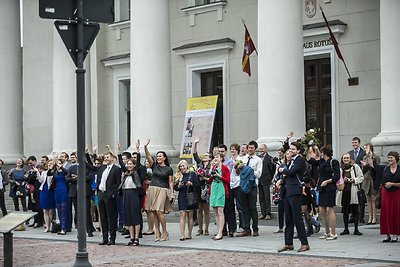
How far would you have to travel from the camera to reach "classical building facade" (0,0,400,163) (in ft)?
65.9

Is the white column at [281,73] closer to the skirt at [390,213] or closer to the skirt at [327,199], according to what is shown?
the skirt at [327,199]

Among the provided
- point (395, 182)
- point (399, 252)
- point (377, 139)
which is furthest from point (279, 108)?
point (399, 252)

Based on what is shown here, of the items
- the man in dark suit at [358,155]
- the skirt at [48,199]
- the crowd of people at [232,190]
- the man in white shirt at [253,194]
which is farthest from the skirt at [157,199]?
the man in dark suit at [358,155]

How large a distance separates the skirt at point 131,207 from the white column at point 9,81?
14.8 m

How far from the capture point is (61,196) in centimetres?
1841

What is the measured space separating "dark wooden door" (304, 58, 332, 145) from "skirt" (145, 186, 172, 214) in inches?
381

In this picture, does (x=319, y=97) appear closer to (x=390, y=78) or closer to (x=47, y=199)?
(x=390, y=78)

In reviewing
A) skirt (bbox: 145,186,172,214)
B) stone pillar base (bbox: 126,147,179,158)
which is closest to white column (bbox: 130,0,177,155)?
stone pillar base (bbox: 126,147,179,158)

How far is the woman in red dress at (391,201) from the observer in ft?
46.8

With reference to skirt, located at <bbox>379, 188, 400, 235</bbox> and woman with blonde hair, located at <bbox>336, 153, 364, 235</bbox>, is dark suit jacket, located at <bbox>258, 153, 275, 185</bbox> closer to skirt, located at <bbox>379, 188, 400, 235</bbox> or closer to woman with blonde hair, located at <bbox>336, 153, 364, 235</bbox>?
woman with blonde hair, located at <bbox>336, 153, 364, 235</bbox>

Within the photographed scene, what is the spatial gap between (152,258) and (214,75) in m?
15.8

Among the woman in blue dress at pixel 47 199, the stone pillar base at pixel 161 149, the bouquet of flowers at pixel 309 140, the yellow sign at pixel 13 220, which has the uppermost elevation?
the bouquet of flowers at pixel 309 140

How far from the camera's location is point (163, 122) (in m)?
23.6

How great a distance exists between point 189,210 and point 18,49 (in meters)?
16.6
